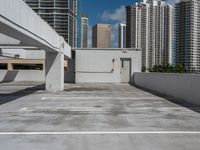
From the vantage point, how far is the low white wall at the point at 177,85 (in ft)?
41.9

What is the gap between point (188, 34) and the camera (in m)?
45.1

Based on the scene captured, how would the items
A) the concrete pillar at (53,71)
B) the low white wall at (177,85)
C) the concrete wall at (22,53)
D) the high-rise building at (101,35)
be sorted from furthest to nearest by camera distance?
the high-rise building at (101,35)
the concrete wall at (22,53)
the concrete pillar at (53,71)
the low white wall at (177,85)

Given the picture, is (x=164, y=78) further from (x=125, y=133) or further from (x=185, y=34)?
(x=185, y=34)

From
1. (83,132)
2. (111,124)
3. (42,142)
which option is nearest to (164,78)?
(111,124)

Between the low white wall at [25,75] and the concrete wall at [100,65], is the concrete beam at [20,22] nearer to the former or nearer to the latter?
the concrete wall at [100,65]

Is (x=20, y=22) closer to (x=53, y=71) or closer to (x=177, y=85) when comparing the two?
(x=177, y=85)

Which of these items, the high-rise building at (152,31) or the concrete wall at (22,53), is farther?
the high-rise building at (152,31)

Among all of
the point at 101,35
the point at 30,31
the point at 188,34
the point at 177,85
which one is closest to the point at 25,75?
the point at 177,85

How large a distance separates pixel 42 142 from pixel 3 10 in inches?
137

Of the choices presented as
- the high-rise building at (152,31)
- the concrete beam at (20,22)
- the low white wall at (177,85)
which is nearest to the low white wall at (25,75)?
the low white wall at (177,85)

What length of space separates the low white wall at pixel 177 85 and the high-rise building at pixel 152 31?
1069 inches

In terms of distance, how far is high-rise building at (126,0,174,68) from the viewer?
163ft

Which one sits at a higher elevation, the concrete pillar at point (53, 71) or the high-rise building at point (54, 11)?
the high-rise building at point (54, 11)

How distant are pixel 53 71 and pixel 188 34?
30.5m
